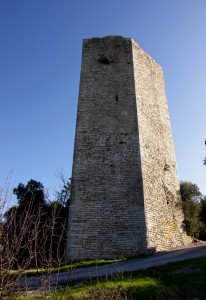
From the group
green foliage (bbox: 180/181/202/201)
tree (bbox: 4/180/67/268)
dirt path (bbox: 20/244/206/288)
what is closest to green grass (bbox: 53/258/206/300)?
dirt path (bbox: 20/244/206/288)

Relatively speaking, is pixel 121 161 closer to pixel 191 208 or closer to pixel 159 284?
pixel 191 208

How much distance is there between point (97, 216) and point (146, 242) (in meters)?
2.11

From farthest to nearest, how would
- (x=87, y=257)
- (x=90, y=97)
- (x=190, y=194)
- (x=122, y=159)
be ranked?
(x=190, y=194) < (x=90, y=97) < (x=122, y=159) < (x=87, y=257)

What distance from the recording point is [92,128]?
47.4 ft

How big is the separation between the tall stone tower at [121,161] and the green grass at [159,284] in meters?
4.13

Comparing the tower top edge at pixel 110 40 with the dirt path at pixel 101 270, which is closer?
the dirt path at pixel 101 270

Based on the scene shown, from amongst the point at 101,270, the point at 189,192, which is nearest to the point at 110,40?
the point at 189,192

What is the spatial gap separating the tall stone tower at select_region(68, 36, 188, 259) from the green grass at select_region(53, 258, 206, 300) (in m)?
4.13

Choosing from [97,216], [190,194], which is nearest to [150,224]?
[97,216]

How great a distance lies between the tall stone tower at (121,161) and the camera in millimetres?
12477

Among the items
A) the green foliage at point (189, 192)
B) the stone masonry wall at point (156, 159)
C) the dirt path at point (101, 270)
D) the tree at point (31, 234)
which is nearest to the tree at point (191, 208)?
the green foliage at point (189, 192)

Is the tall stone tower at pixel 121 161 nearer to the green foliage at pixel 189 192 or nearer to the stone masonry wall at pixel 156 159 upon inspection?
the stone masonry wall at pixel 156 159

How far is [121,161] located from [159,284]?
7.31 meters

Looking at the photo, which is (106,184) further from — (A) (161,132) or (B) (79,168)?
(A) (161,132)
